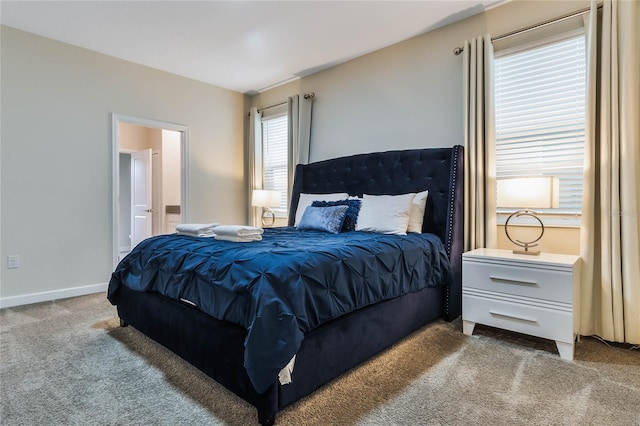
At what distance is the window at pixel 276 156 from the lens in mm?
4992

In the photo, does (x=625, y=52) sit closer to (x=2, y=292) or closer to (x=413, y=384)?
(x=413, y=384)

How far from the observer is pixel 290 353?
143cm

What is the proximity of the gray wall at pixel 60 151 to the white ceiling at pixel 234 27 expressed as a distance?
0.22 metres

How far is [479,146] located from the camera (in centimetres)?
294

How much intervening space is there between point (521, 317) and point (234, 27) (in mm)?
3521

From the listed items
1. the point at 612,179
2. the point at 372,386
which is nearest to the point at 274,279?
the point at 372,386

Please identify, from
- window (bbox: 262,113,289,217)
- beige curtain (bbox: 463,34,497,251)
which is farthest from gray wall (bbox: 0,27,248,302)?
beige curtain (bbox: 463,34,497,251)

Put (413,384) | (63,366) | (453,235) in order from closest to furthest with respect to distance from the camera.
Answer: (413,384) → (63,366) → (453,235)

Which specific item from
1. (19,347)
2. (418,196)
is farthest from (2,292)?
(418,196)

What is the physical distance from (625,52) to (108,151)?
191 inches

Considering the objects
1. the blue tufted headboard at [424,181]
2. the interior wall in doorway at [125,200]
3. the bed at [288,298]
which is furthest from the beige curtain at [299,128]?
the interior wall in doorway at [125,200]

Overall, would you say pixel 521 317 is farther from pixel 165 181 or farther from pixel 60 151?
pixel 165 181

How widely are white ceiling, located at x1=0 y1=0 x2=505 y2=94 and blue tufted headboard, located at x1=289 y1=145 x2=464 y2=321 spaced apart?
1230 millimetres

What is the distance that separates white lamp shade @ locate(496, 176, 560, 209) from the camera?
229 centimetres
